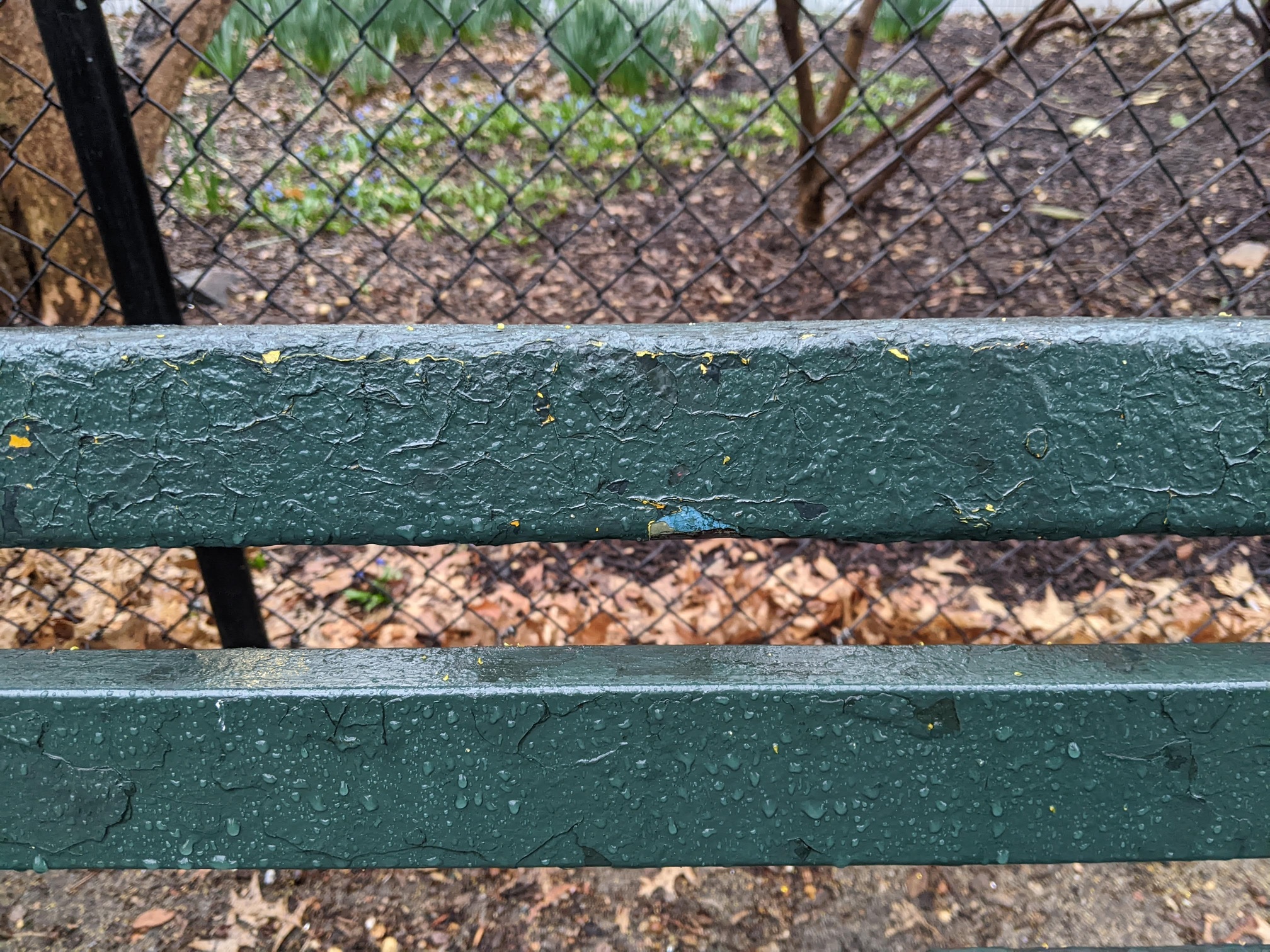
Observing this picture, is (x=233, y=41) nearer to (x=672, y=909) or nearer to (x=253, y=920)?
(x=253, y=920)

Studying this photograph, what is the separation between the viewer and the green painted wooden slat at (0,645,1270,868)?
3.65ft

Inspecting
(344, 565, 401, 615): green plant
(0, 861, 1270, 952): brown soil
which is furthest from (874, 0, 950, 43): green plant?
(0, 861, 1270, 952): brown soil

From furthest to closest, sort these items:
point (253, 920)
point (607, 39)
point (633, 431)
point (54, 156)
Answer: point (607, 39) < point (54, 156) < point (253, 920) < point (633, 431)

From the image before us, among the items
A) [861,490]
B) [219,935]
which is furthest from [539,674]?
[219,935]

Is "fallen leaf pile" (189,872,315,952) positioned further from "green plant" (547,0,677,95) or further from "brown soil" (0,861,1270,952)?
"green plant" (547,0,677,95)

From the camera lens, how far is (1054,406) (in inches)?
39.7

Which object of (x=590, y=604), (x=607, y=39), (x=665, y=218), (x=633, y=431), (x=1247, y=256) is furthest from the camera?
(x=665, y=218)

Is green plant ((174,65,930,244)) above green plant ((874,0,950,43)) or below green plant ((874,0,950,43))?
below

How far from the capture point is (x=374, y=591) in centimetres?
241

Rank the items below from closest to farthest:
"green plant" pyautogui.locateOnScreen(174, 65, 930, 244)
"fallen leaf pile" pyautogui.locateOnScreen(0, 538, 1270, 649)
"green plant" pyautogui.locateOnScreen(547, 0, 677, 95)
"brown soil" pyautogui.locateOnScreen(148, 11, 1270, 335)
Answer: "fallen leaf pile" pyautogui.locateOnScreen(0, 538, 1270, 649), "brown soil" pyautogui.locateOnScreen(148, 11, 1270, 335), "green plant" pyautogui.locateOnScreen(547, 0, 677, 95), "green plant" pyautogui.locateOnScreen(174, 65, 930, 244)

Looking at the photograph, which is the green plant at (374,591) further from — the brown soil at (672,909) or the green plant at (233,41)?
the green plant at (233,41)

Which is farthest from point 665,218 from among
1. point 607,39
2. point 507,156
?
point 507,156

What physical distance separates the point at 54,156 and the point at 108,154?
121 cm

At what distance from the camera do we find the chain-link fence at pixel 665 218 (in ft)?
7.14
